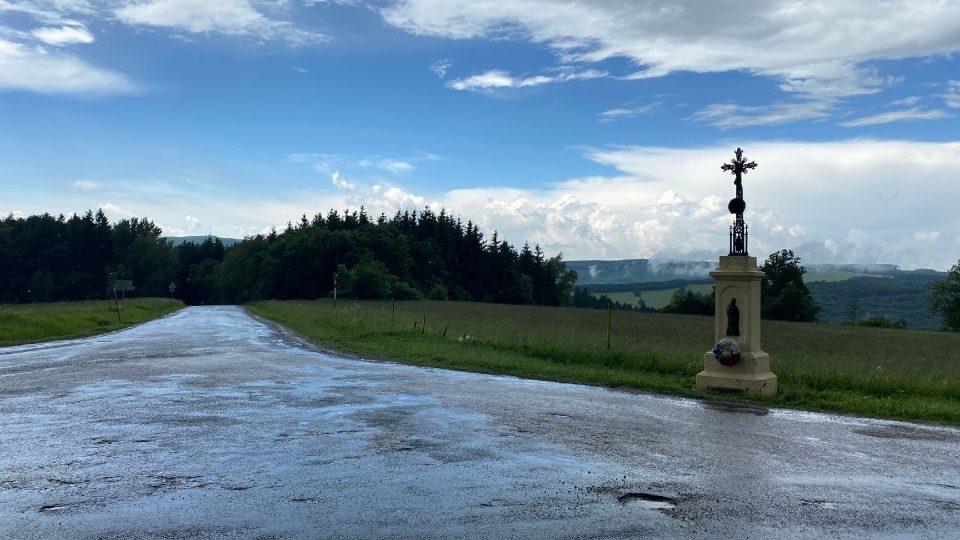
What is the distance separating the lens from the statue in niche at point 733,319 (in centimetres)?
1312

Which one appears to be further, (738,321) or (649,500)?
(738,321)

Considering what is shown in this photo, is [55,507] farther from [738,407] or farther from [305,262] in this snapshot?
[305,262]

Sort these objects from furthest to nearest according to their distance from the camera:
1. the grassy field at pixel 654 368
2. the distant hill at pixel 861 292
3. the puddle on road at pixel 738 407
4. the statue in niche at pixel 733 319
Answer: the distant hill at pixel 861 292 < the statue in niche at pixel 733 319 < the grassy field at pixel 654 368 < the puddle on road at pixel 738 407

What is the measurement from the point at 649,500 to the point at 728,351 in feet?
24.4

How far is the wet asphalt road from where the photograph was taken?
218 inches

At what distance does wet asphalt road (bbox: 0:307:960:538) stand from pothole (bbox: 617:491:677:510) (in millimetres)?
28

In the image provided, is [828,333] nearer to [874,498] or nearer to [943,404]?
[943,404]

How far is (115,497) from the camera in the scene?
599 cm

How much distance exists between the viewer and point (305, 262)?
105312 millimetres

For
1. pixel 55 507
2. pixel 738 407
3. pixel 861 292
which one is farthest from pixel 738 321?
pixel 861 292

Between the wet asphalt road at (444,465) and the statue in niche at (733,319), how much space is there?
76.4 inches

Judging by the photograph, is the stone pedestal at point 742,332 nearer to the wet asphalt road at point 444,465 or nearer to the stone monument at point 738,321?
the stone monument at point 738,321

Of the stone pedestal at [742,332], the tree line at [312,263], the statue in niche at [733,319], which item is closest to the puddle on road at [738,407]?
the stone pedestal at [742,332]

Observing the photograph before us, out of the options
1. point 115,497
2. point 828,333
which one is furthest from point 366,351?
point 828,333
